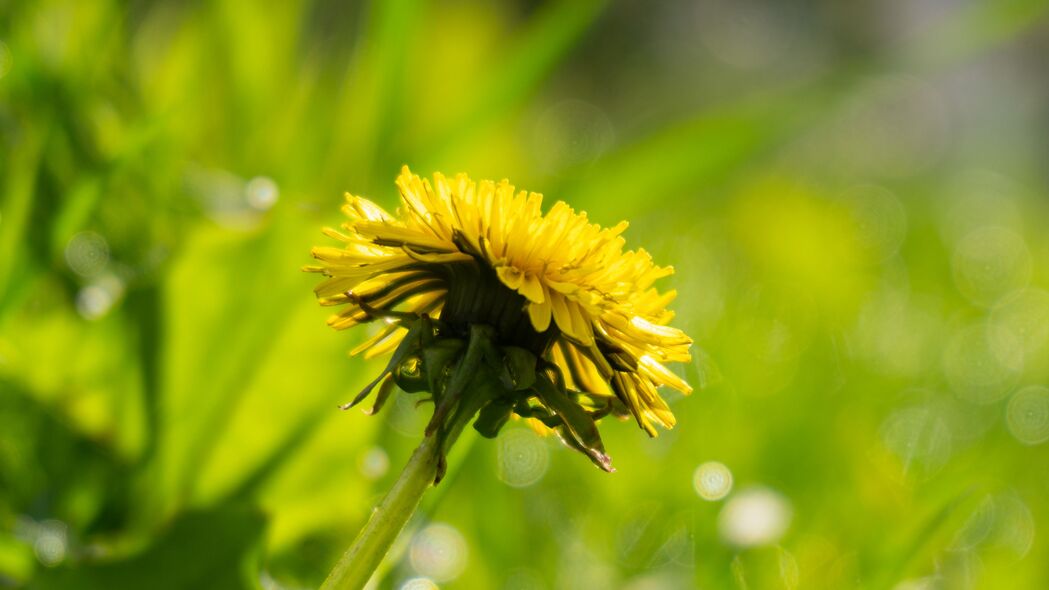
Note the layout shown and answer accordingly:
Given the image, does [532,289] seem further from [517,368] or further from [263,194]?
[263,194]

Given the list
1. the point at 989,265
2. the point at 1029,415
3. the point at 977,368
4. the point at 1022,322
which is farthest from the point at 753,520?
the point at 989,265

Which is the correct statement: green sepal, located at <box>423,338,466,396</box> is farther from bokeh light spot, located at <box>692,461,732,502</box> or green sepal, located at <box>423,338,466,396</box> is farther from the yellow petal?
bokeh light spot, located at <box>692,461,732,502</box>

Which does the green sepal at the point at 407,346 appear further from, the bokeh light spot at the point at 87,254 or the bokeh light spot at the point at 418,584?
the bokeh light spot at the point at 87,254

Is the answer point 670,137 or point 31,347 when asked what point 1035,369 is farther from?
point 31,347

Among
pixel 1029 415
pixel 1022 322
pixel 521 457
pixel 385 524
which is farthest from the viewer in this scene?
pixel 1022 322

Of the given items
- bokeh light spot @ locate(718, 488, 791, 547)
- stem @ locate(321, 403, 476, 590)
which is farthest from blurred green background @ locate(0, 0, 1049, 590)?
stem @ locate(321, 403, 476, 590)

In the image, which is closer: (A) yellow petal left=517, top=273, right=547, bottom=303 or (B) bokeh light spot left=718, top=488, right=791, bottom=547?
(A) yellow petal left=517, top=273, right=547, bottom=303
